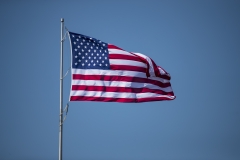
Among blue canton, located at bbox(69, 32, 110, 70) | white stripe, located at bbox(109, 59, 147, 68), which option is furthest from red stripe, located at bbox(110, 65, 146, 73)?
blue canton, located at bbox(69, 32, 110, 70)

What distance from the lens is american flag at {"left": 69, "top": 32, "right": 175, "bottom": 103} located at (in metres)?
29.8

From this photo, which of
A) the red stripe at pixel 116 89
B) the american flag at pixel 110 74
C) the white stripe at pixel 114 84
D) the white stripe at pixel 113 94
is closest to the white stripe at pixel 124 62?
the american flag at pixel 110 74

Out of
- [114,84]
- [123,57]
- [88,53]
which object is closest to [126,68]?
[123,57]

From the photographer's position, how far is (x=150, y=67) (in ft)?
108

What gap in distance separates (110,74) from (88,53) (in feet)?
6.08

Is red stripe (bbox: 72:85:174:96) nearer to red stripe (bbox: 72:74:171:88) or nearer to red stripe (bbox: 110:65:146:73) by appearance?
red stripe (bbox: 72:74:171:88)

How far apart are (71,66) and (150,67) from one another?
579cm

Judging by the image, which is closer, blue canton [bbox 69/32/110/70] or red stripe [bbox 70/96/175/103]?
red stripe [bbox 70/96/175/103]

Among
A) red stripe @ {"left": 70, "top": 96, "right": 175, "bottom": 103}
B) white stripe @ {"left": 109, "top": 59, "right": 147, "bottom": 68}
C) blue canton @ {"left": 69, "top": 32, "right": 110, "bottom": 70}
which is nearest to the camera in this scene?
red stripe @ {"left": 70, "top": 96, "right": 175, "bottom": 103}

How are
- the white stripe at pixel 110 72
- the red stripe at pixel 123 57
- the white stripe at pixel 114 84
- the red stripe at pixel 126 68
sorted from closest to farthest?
the white stripe at pixel 114 84 → the white stripe at pixel 110 72 → the red stripe at pixel 126 68 → the red stripe at pixel 123 57

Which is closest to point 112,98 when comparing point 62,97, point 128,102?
point 128,102

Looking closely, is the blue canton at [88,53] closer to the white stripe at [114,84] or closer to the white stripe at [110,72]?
the white stripe at [110,72]

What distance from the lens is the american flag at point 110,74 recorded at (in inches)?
1172

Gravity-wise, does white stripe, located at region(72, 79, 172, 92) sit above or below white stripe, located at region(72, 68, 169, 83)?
below
